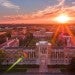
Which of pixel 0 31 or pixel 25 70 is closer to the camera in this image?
pixel 25 70

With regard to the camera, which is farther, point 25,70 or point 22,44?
point 22,44

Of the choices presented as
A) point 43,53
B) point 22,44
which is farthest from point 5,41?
point 43,53

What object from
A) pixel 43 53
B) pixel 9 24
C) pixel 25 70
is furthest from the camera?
pixel 43 53

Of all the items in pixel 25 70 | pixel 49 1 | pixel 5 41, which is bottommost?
pixel 25 70

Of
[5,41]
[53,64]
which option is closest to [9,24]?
[5,41]

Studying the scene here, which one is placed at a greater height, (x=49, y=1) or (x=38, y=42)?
(x=49, y=1)

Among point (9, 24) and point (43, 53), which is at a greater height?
point (9, 24)

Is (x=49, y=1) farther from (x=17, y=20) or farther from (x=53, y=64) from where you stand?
(x=53, y=64)

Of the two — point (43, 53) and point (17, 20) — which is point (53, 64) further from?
point (17, 20)

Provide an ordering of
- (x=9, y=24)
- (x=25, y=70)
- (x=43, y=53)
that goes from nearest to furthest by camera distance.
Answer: (x=25, y=70) → (x=9, y=24) → (x=43, y=53)
